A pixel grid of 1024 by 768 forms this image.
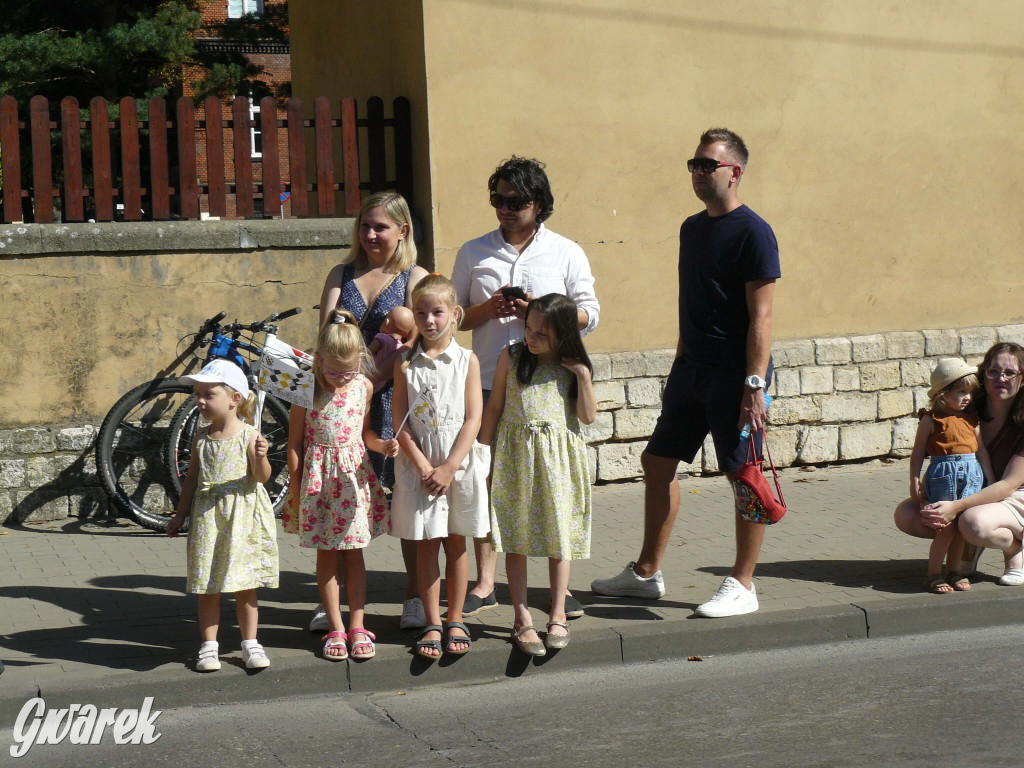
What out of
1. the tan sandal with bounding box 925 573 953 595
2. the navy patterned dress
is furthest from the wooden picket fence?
the tan sandal with bounding box 925 573 953 595

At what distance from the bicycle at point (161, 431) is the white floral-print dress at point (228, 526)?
2.52 m

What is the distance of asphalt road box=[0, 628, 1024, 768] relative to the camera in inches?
153

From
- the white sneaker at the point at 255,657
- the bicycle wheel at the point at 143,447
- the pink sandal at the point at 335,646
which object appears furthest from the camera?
the bicycle wheel at the point at 143,447

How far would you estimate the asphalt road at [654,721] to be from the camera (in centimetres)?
388

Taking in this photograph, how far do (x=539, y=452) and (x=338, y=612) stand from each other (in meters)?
1.00

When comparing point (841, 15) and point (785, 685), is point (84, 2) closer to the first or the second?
point (841, 15)

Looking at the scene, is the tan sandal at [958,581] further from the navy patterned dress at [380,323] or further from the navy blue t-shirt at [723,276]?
the navy patterned dress at [380,323]

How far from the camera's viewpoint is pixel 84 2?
2245 centimetres

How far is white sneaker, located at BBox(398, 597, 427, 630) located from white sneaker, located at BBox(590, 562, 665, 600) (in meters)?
0.94

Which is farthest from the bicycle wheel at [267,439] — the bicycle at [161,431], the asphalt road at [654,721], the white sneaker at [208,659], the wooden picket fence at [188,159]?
the asphalt road at [654,721]

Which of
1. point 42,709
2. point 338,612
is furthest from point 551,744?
point 42,709

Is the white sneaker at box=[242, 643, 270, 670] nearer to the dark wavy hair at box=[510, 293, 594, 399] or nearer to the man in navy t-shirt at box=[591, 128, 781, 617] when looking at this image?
the dark wavy hair at box=[510, 293, 594, 399]

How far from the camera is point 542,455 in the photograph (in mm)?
4730

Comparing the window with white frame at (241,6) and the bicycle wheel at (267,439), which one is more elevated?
the window with white frame at (241,6)
